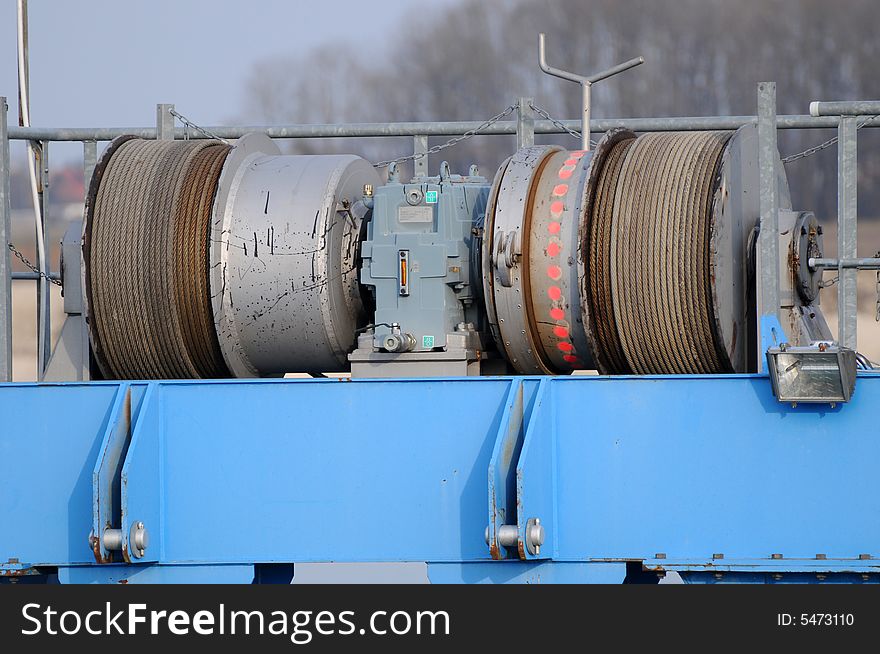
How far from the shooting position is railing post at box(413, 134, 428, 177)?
7.03 m

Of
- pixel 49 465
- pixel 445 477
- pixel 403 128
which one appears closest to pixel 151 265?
pixel 49 465

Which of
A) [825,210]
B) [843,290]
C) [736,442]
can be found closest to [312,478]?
[736,442]

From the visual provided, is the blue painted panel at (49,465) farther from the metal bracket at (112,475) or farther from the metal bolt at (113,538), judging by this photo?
the metal bolt at (113,538)

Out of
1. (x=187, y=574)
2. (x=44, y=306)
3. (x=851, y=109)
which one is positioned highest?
(x=851, y=109)

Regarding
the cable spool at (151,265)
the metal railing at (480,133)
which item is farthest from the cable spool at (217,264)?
the metal railing at (480,133)

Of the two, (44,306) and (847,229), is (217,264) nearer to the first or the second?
(44,306)

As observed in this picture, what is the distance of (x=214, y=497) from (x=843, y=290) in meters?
2.94

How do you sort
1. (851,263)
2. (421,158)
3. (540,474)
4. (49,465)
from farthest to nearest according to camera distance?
(421,158), (851,263), (49,465), (540,474)

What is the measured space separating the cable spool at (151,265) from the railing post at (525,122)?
164 cm

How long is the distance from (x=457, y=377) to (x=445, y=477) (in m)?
0.40

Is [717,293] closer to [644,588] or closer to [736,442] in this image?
[736,442]

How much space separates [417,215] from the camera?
240 inches

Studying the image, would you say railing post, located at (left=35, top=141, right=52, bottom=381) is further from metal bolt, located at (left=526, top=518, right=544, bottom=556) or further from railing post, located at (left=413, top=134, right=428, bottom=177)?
metal bolt, located at (left=526, top=518, right=544, bottom=556)

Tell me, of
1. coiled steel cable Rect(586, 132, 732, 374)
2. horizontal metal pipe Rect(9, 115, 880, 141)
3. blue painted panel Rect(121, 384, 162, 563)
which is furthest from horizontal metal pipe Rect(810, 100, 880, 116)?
A: blue painted panel Rect(121, 384, 162, 563)
